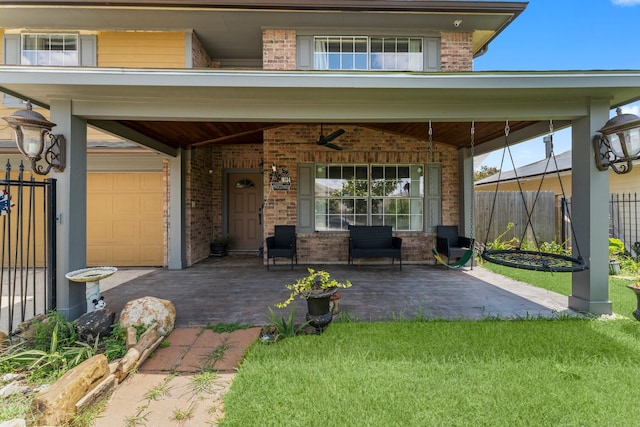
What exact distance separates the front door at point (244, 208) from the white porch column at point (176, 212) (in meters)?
1.80

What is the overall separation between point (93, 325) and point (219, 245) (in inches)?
191

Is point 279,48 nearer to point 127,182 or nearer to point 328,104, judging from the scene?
point 328,104

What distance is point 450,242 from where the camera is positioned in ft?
22.0

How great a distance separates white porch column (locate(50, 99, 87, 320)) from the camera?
3369 mm

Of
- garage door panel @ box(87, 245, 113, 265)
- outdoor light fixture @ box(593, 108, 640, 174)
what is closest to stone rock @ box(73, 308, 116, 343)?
garage door panel @ box(87, 245, 113, 265)

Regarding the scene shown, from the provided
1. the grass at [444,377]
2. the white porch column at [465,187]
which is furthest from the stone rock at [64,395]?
the white porch column at [465,187]

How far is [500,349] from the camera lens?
2736 mm

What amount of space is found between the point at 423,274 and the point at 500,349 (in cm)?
311

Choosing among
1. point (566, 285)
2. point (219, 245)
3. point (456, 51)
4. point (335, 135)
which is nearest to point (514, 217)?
point (566, 285)

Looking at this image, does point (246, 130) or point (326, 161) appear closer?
point (246, 130)

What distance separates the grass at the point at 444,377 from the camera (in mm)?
1921

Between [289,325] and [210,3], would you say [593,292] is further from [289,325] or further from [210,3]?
[210,3]

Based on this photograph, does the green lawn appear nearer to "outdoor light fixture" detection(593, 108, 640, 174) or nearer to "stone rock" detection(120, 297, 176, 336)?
"stone rock" detection(120, 297, 176, 336)

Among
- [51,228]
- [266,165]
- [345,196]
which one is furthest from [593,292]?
[51,228]
